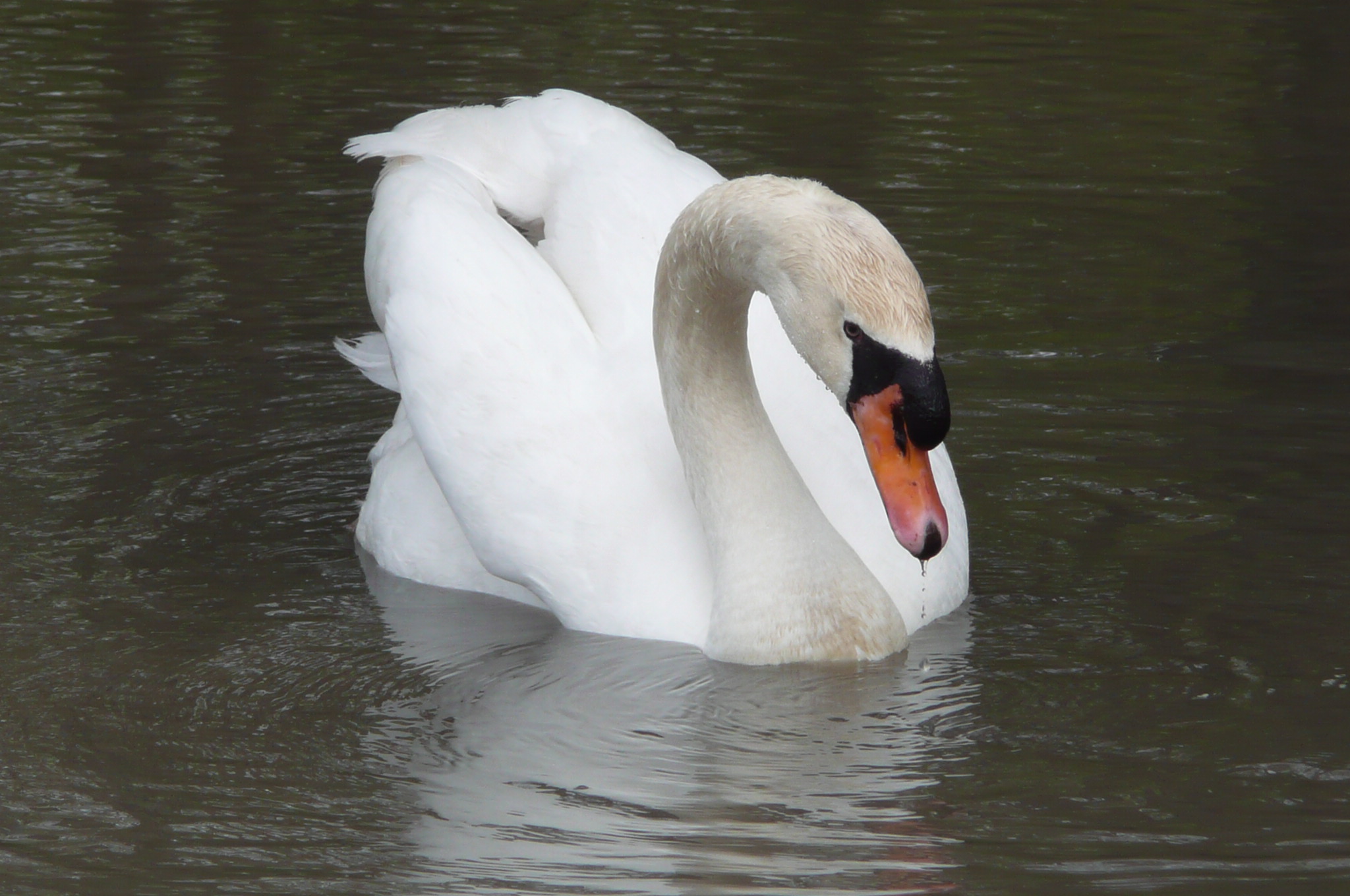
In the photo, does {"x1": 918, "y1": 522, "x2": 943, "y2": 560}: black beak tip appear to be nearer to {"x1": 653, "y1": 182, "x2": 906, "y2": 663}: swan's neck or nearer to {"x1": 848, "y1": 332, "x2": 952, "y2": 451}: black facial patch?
{"x1": 848, "y1": 332, "x2": 952, "y2": 451}: black facial patch

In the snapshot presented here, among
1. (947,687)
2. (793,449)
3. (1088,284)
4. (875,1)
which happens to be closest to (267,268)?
(1088,284)

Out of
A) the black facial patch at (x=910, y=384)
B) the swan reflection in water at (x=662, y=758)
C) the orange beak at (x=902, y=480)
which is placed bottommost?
the swan reflection in water at (x=662, y=758)

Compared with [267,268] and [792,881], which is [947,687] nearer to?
[792,881]

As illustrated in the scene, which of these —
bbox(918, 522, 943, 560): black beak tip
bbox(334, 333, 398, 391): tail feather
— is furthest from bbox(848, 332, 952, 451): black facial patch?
bbox(334, 333, 398, 391): tail feather

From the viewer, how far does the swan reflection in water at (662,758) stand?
4.93m

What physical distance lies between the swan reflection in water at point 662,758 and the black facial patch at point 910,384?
86 cm

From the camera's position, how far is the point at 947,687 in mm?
6121

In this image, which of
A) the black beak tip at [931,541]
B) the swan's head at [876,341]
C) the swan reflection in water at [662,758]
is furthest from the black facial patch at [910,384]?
the swan reflection in water at [662,758]

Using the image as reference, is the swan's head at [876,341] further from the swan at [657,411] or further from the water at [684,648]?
the water at [684,648]

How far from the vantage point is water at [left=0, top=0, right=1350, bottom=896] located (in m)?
5.12

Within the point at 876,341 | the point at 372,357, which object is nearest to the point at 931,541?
the point at 876,341

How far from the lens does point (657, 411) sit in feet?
22.5

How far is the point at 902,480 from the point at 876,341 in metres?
0.37

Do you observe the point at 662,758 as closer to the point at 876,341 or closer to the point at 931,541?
the point at 931,541
